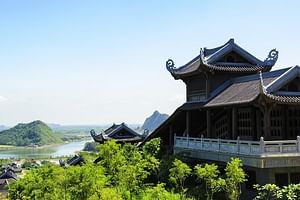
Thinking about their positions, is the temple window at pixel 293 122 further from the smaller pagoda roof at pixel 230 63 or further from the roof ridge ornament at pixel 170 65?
the roof ridge ornament at pixel 170 65

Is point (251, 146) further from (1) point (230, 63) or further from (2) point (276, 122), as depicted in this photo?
(1) point (230, 63)

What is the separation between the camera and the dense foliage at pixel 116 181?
14.0 meters

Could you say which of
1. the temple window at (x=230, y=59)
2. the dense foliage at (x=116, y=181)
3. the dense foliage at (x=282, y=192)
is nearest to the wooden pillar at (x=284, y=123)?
the dense foliage at (x=116, y=181)

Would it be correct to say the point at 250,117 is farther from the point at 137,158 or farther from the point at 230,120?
the point at 137,158

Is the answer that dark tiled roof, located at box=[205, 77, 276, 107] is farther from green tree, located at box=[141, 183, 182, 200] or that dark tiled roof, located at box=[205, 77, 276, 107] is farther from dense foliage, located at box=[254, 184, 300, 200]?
green tree, located at box=[141, 183, 182, 200]

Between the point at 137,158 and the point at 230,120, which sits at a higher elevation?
the point at 230,120

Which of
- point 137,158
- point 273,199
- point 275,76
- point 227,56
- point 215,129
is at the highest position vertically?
point 227,56

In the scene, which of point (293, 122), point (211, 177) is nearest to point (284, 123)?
point (293, 122)

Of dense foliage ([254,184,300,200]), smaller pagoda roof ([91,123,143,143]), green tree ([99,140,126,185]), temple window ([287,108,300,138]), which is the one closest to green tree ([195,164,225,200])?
dense foliage ([254,184,300,200])

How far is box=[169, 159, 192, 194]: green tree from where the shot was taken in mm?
17922

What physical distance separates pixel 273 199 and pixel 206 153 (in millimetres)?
5213

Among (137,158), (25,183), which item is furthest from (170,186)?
(25,183)

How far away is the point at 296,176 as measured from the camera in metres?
17.2

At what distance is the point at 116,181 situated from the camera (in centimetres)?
1680
